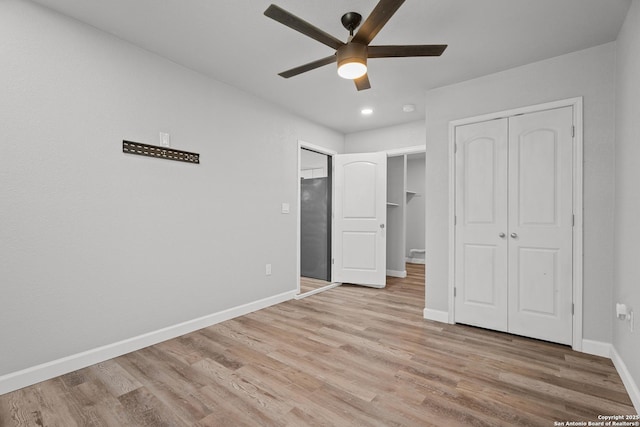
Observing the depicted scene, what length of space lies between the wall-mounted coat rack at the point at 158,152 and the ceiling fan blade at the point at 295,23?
1.66 metres

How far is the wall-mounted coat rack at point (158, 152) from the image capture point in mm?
2549

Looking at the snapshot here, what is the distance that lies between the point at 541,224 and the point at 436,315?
134 cm

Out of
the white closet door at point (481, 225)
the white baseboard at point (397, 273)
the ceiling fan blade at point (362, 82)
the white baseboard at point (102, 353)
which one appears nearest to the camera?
the white baseboard at point (102, 353)

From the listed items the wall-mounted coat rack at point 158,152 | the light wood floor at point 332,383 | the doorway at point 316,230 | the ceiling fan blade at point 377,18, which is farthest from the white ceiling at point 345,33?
the light wood floor at point 332,383

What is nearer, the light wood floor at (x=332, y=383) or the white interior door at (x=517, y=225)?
the light wood floor at (x=332, y=383)

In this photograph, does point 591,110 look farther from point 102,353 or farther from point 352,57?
point 102,353

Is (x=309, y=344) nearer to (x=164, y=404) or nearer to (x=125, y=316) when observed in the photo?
(x=164, y=404)

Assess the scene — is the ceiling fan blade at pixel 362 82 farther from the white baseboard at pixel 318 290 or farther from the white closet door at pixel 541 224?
the white baseboard at pixel 318 290

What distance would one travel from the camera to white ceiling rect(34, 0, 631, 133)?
82.2 inches

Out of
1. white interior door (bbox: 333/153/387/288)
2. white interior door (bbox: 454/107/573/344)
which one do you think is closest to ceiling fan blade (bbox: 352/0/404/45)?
white interior door (bbox: 454/107/573/344)

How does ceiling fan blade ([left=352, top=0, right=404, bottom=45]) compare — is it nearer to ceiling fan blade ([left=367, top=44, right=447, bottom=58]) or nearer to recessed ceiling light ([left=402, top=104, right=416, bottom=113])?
ceiling fan blade ([left=367, top=44, right=447, bottom=58])

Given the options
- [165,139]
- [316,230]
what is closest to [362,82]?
[165,139]

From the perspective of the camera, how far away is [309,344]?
2689 millimetres

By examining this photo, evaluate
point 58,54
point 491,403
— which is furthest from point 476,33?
point 58,54
